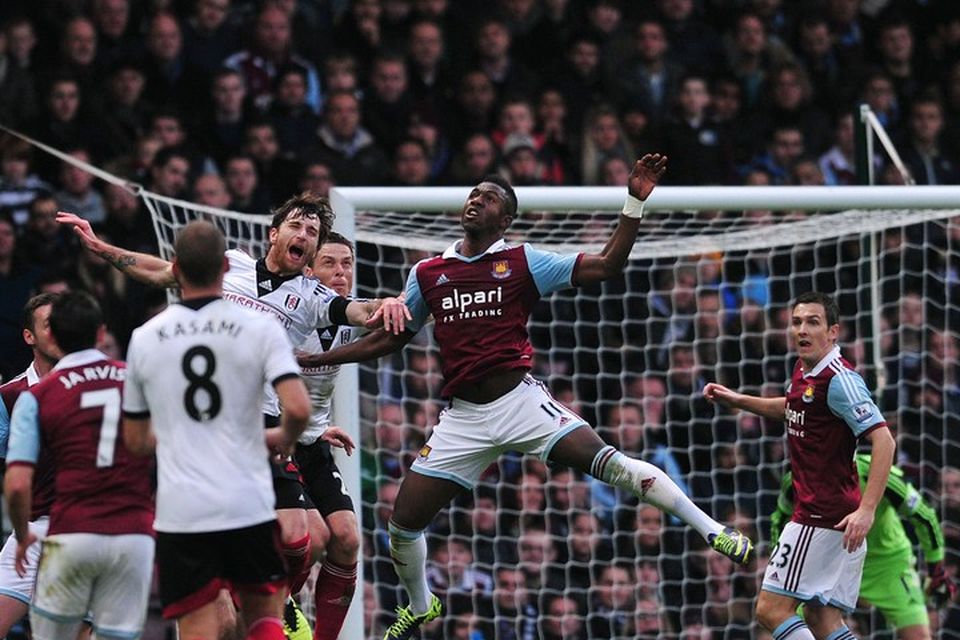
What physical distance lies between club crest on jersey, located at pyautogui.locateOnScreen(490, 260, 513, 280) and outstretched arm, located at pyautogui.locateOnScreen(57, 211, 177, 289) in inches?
59.2

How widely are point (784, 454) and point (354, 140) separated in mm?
3856

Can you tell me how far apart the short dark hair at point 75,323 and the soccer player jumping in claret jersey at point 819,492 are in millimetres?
3619

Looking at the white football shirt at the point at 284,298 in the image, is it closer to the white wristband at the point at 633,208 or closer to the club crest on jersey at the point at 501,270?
the club crest on jersey at the point at 501,270

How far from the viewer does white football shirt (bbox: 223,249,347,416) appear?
821cm

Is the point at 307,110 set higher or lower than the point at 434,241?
higher

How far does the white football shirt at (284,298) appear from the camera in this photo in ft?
26.9

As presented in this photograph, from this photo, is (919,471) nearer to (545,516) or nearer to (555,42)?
(545,516)

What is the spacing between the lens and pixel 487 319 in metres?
8.13

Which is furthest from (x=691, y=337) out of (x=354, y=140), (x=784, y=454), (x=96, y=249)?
(x=96, y=249)

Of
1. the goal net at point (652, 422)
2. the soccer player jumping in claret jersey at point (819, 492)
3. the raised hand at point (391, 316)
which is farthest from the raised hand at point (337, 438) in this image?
the goal net at point (652, 422)

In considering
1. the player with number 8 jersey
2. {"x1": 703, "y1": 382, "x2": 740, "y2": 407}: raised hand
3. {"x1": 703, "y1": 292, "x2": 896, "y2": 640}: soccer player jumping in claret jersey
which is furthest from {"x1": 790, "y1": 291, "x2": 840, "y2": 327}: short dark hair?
the player with number 8 jersey

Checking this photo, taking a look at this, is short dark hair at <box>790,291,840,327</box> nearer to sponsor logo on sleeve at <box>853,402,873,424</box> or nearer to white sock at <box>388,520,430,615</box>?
sponsor logo on sleeve at <box>853,402,873,424</box>

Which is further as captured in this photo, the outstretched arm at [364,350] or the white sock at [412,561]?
the white sock at [412,561]

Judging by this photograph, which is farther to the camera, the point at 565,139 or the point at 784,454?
the point at 565,139
